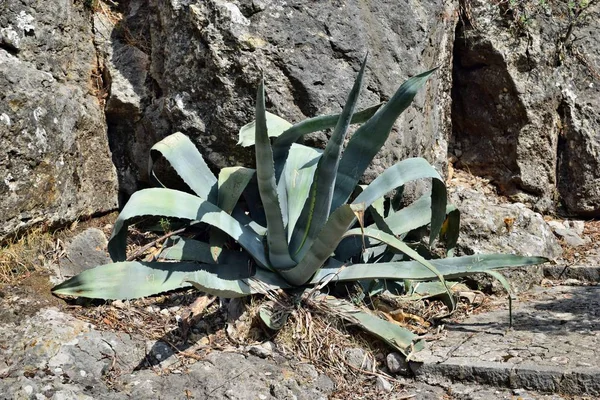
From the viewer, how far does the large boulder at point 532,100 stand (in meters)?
4.73

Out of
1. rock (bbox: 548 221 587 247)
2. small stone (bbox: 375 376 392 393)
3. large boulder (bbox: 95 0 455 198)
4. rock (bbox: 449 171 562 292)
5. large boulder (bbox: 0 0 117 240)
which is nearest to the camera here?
small stone (bbox: 375 376 392 393)

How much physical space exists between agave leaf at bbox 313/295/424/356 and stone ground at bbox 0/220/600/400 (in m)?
0.06

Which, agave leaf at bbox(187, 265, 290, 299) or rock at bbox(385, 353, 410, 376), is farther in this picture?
rock at bbox(385, 353, 410, 376)

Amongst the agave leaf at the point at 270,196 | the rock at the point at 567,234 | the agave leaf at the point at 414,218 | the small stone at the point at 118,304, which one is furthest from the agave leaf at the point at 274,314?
the rock at the point at 567,234

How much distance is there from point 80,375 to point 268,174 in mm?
1026

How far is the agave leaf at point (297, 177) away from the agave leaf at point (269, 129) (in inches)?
4.0

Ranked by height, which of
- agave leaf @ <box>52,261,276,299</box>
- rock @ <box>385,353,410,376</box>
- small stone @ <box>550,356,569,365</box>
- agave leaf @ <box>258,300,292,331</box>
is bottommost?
rock @ <box>385,353,410,376</box>

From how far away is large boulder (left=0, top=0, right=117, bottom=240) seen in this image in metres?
3.14

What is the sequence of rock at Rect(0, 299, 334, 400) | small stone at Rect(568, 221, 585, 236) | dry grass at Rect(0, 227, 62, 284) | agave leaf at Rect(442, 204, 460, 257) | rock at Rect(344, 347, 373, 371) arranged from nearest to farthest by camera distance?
rock at Rect(0, 299, 334, 400) → rock at Rect(344, 347, 373, 371) → dry grass at Rect(0, 227, 62, 284) → agave leaf at Rect(442, 204, 460, 257) → small stone at Rect(568, 221, 585, 236)

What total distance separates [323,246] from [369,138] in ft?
1.68

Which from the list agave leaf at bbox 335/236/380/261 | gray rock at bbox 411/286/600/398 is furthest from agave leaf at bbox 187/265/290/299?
gray rock at bbox 411/286/600/398

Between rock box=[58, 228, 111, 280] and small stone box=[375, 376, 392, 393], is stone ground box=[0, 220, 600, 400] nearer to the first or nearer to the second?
small stone box=[375, 376, 392, 393]

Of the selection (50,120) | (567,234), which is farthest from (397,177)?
(567,234)

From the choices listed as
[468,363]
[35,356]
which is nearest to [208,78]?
[35,356]
